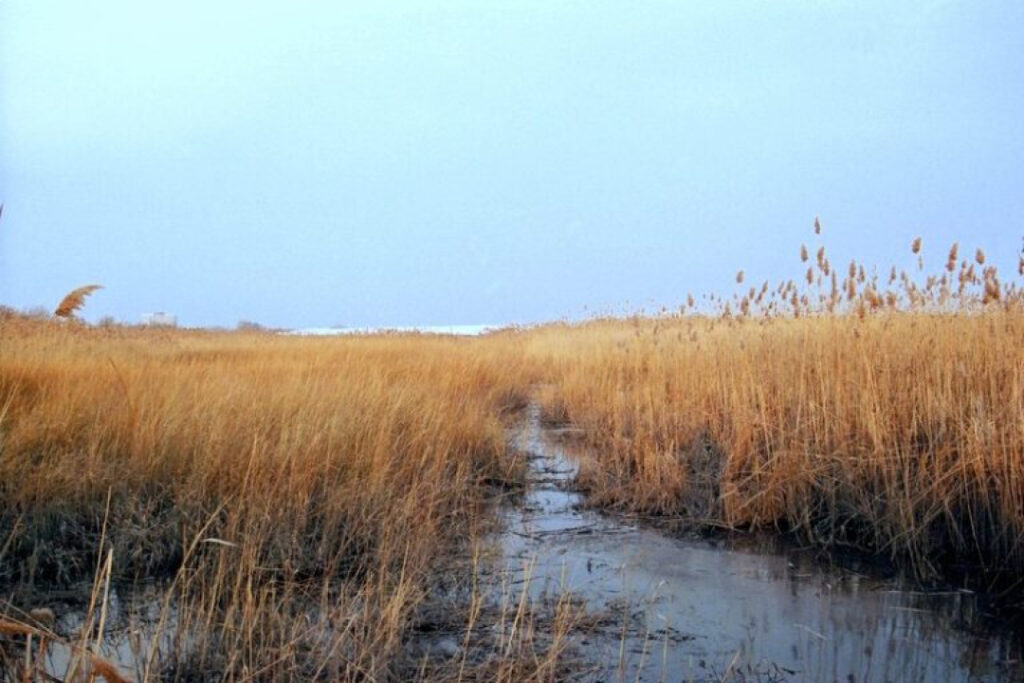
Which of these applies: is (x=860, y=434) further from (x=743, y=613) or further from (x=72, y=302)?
(x=72, y=302)

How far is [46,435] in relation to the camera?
13.7ft

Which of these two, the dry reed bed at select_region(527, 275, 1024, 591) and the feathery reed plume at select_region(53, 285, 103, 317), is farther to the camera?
the feathery reed plume at select_region(53, 285, 103, 317)

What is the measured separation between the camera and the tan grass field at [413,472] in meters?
2.83

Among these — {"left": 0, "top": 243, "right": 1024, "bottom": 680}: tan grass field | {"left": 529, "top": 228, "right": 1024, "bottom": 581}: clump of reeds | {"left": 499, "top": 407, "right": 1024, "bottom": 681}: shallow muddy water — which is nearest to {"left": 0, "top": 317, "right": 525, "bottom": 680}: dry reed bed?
{"left": 0, "top": 243, "right": 1024, "bottom": 680}: tan grass field

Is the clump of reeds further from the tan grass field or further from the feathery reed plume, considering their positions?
the feathery reed plume

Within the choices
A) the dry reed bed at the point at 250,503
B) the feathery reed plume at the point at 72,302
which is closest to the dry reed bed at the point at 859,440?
the dry reed bed at the point at 250,503

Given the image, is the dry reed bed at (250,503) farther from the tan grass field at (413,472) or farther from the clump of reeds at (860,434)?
the clump of reeds at (860,434)

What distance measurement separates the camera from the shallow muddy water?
101 inches

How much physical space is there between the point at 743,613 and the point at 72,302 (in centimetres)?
489

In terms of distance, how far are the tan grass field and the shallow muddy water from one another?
36 centimetres

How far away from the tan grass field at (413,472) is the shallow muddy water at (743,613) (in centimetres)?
36

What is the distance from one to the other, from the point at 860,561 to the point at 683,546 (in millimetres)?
902

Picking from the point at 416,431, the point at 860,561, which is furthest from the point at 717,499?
the point at 416,431

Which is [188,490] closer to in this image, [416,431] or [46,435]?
[46,435]
